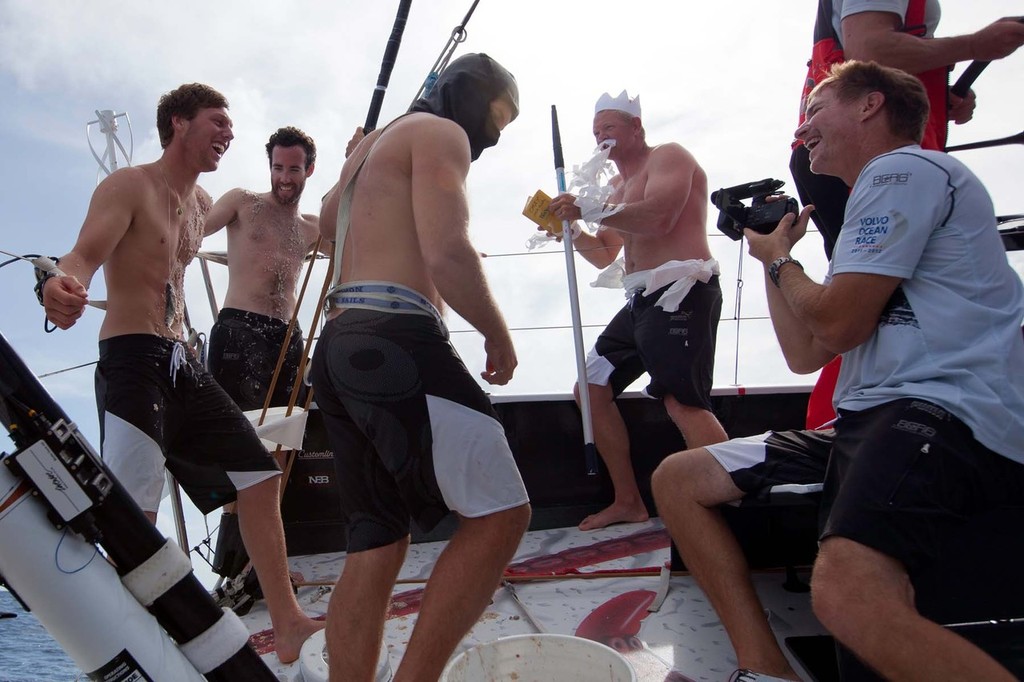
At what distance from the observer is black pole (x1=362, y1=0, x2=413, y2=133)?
263cm

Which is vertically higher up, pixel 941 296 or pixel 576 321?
pixel 941 296

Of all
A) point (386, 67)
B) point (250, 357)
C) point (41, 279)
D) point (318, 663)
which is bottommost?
point (318, 663)

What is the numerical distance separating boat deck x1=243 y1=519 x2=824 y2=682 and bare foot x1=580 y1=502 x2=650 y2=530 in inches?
2.4

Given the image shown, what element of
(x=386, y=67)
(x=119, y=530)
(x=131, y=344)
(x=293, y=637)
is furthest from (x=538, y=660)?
(x=386, y=67)

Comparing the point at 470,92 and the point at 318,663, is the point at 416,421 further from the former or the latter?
the point at 470,92

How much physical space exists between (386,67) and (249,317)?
1.36 m

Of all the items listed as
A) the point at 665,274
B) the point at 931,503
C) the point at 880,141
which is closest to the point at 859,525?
the point at 931,503

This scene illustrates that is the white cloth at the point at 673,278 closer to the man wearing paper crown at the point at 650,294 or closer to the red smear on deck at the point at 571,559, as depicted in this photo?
the man wearing paper crown at the point at 650,294

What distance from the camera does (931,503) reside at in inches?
49.8

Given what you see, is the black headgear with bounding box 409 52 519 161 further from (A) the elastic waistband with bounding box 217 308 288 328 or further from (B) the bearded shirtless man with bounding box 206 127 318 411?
(A) the elastic waistband with bounding box 217 308 288 328

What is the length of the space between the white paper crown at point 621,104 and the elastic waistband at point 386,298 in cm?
208

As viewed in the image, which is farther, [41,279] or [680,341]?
[680,341]

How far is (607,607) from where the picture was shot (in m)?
2.23

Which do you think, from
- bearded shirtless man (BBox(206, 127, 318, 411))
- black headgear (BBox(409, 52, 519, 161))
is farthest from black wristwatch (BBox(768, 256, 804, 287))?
bearded shirtless man (BBox(206, 127, 318, 411))
